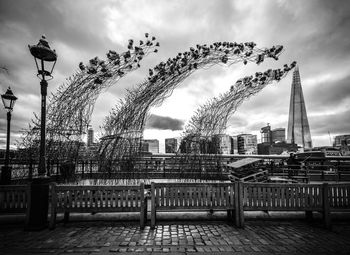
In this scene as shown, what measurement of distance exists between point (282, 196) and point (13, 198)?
5842 millimetres

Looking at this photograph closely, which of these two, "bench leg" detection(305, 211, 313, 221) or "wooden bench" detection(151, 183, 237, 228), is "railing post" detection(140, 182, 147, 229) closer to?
"wooden bench" detection(151, 183, 237, 228)

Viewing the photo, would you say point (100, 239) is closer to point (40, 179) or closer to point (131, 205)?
point (131, 205)

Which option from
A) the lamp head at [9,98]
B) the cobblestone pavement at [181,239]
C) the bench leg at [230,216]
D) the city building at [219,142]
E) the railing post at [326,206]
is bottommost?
the cobblestone pavement at [181,239]

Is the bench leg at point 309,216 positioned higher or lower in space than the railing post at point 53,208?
lower

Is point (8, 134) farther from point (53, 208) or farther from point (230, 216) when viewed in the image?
point (230, 216)

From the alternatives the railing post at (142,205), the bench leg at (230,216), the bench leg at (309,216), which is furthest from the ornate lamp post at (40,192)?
the bench leg at (309,216)

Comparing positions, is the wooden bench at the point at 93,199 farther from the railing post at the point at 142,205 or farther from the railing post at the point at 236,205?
the railing post at the point at 236,205

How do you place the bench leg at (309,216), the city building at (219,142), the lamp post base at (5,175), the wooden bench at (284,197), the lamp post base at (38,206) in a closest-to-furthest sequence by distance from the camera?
1. the lamp post base at (38,206)
2. the wooden bench at (284,197)
3. the bench leg at (309,216)
4. the city building at (219,142)
5. the lamp post base at (5,175)

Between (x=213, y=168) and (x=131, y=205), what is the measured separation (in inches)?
133

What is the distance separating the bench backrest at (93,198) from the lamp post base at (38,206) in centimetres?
26

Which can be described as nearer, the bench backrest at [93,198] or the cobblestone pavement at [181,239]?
the cobblestone pavement at [181,239]

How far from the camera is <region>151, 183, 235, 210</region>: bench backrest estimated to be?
13.7 ft

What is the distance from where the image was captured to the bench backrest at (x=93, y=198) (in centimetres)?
408

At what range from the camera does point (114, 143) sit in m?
6.03
